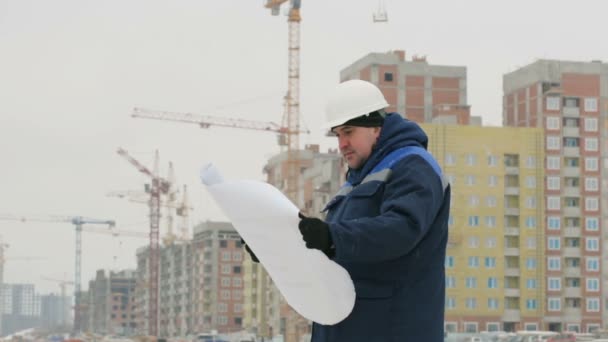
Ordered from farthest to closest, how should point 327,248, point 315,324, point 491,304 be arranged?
point 491,304, point 315,324, point 327,248

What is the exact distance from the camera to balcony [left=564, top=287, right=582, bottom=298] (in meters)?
145

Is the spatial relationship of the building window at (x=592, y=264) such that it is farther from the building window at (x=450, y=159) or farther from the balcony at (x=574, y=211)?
the building window at (x=450, y=159)

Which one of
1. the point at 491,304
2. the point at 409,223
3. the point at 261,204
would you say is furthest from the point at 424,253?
the point at 491,304

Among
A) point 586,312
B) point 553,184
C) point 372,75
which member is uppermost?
point 372,75

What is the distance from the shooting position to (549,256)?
477ft

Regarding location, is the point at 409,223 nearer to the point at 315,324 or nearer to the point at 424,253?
the point at 424,253

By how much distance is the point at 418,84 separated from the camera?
15000 cm

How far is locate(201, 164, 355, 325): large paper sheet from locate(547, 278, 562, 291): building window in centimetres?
14283

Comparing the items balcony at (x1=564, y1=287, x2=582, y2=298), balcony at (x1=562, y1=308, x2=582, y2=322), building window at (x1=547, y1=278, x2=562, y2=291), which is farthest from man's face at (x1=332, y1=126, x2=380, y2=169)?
balcony at (x1=562, y1=308, x2=582, y2=322)

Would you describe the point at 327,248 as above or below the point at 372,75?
below

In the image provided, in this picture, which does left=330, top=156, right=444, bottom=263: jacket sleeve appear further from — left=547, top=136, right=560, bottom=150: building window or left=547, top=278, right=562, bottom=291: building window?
left=547, top=136, right=560, bottom=150: building window

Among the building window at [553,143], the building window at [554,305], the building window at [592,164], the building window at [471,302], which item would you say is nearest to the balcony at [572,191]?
the building window at [592,164]

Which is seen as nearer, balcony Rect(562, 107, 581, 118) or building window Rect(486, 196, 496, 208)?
building window Rect(486, 196, 496, 208)

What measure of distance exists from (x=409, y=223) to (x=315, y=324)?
522mm
